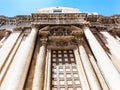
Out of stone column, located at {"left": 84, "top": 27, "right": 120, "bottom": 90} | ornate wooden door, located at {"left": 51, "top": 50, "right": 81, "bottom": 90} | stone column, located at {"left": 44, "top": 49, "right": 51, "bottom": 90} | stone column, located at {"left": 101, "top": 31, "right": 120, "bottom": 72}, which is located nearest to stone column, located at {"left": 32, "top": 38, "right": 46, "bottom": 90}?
stone column, located at {"left": 44, "top": 49, "right": 51, "bottom": 90}

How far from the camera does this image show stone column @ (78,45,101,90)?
11895mm

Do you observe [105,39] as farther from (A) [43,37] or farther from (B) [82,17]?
(A) [43,37]

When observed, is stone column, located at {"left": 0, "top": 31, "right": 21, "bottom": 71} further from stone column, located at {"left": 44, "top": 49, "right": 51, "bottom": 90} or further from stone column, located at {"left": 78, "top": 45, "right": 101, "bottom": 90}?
stone column, located at {"left": 78, "top": 45, "right": 101, "bottom": 90}

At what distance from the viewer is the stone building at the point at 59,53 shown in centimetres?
1214

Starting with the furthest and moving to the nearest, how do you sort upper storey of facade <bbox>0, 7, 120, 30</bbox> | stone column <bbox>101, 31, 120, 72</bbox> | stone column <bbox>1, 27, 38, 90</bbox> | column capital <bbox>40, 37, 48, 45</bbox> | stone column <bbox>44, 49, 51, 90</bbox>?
upper storey of facade <bbox>0, 7, 120, 30</bbox> → column capital <bbox>40, 37, 48, 45</bbox> → stone column <bbox>101, 31, 120, 72</bbox> → stone column <bbox>44, 49, 51, 90</bbox> → stone column <bbox>1, 27, 38, 90</bbox>

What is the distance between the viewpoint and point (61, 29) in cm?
2023

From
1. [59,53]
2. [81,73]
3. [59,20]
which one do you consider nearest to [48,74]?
[81,73]

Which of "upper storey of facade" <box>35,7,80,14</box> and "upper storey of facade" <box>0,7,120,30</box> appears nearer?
"upper storey of facade" <box>0,7,120,30</box>

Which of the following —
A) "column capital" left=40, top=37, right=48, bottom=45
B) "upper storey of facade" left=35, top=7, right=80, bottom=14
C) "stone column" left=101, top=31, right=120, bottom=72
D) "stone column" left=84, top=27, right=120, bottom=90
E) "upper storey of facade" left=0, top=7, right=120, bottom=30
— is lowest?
"stone column" left=84, top=27, right=120, bottom=90

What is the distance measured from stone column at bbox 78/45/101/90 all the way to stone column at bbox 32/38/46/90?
2714 millimetres

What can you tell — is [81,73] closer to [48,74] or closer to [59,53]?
[48,74]

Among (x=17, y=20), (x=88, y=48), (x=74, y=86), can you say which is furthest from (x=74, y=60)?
(x=17, y=20)

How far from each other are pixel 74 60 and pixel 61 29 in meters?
4.98

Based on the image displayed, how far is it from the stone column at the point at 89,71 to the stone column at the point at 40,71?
2714 mm
